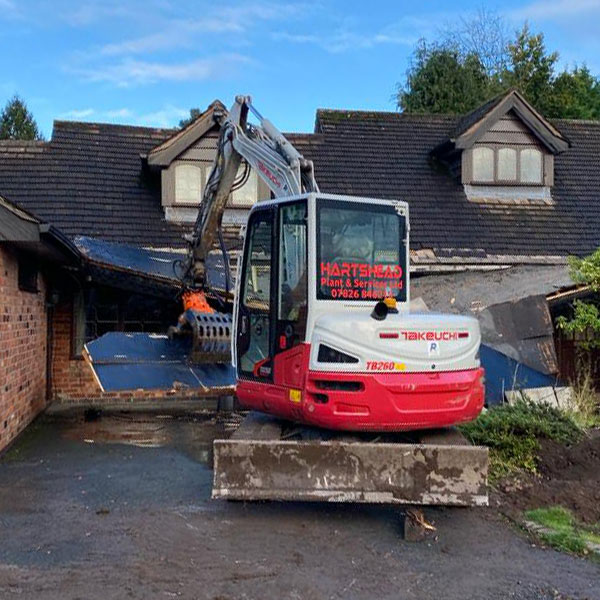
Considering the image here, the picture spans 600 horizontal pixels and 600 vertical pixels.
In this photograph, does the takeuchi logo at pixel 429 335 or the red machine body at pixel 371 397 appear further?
the takeuchi logo at pixel 429 335

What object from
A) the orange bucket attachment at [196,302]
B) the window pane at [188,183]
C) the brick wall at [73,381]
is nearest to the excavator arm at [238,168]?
the orange bucket attachment at [196,302]

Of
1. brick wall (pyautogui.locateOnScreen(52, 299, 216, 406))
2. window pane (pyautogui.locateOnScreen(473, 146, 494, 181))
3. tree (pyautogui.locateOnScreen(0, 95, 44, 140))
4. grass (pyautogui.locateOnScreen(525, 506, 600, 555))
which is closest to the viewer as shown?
grass (pyautogui.locateOnScreen(525, 506, 600, 555))

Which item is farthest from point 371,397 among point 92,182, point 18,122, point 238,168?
point 18,122

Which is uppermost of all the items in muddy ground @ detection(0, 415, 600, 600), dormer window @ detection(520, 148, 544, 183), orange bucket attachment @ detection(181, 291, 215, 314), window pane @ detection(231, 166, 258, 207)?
dormer window @ detection(520, 148, 544, 183)

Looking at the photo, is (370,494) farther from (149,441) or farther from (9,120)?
(9,120)

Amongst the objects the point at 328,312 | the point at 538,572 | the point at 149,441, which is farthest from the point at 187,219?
the point at 538,572

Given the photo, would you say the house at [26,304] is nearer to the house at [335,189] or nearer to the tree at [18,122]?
the house at [335,189]

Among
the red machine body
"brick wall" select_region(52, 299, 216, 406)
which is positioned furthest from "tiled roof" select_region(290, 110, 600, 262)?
the red machine body

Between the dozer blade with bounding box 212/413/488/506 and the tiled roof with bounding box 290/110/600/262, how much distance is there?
9.15 meters

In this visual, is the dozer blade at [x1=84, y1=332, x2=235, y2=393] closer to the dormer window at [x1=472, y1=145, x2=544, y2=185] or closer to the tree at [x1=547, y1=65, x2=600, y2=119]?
the dormer window at [x1=472, y1=145, x2=544, y2=185]

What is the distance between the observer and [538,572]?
18.6 ft

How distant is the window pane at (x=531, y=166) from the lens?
17016mm

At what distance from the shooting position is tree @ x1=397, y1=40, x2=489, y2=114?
30.6m

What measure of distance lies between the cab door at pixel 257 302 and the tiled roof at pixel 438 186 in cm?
812
